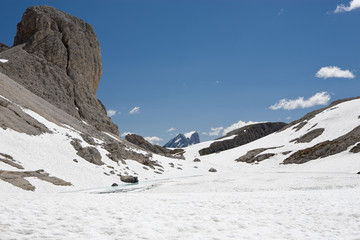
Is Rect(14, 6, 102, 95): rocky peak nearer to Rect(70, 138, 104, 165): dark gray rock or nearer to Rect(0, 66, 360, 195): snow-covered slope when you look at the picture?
Rect(0, 66, 360, 195): snow-covered slope

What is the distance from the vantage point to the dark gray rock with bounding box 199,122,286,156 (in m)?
152

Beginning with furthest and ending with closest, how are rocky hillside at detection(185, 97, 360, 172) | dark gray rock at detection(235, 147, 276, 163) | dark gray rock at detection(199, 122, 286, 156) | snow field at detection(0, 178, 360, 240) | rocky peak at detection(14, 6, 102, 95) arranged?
dark gray rock at detection(199, 122, 286, 156) → rocky peak at detection(14, 6, 102, 95) → dark gray rock at detection(235, 147, 276, 163) → rocky hillside at detection(185, 97, 360, 172) → snow field at detection(0, 178, 360, 240)

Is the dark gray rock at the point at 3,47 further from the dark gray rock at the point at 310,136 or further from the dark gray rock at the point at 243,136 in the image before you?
the dark gray rock at the point at 310,136

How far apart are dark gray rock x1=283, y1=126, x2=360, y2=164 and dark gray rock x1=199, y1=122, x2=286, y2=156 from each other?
2972 inches

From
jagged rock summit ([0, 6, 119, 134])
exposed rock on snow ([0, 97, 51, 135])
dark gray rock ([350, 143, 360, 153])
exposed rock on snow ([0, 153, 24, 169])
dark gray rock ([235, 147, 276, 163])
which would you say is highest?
jagged rock summit ([0, 6, 119, 134])

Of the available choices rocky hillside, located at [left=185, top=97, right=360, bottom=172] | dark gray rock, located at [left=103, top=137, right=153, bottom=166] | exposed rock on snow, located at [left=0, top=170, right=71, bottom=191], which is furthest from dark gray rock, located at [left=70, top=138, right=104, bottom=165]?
rocky hillside, located at [left=185, top=97, right=360, bottom=172]

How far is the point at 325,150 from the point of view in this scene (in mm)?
66312

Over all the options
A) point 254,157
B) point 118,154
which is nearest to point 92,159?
point 118,154

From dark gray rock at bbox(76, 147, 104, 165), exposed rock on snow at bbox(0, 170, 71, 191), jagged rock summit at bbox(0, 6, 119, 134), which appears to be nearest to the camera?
exposed rock on snow at bbox(0, 170, 71, 191)

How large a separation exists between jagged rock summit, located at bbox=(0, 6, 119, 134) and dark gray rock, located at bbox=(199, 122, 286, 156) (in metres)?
73.4

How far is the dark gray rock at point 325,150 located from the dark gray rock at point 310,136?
1388 cm

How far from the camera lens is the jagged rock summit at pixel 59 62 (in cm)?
7625

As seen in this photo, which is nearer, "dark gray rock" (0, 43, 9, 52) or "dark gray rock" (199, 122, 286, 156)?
"dark gray rock" (0, 43, 9, 52)

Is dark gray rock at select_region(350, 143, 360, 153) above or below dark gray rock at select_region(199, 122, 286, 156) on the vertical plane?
below
